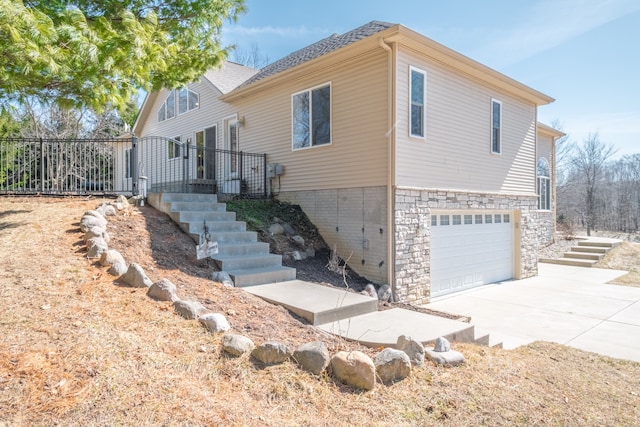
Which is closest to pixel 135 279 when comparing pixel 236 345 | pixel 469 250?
pixel 236 345

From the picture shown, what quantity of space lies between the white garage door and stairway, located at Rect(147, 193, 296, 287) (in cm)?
356

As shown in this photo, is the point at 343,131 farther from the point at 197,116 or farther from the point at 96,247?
the point at 197,116

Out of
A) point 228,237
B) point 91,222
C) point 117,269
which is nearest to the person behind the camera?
point 117,269

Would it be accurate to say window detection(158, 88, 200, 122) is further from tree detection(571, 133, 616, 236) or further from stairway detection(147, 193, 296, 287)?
tree detection(571, 133, 616, 236)

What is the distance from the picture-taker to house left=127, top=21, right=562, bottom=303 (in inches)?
285

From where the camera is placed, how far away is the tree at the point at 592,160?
80.7 feet

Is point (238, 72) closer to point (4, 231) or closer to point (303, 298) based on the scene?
point (4, 231)

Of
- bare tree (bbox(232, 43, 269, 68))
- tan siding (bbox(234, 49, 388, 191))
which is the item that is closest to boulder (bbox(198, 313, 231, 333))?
tan siding (bbox(234, 49, 388, 191))

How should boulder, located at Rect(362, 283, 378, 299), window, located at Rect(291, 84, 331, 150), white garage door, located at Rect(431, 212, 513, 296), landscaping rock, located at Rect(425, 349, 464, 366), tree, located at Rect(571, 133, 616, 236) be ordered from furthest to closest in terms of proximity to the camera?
tree, located at Rect(571, 133, 616, 236) < window, located at Rect(291, 84, 331, 150) < white garage door, located at Rect(431, 212, 513, 296) < boulder, located at Rect(362, 283, 378, 299) < landscaping rock, located at Rect(425, 349, 464, 366)

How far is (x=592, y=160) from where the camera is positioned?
2519 cm

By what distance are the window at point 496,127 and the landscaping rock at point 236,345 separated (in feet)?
28.1

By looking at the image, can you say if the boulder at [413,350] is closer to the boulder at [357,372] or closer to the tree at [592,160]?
the boulder at [357,372]

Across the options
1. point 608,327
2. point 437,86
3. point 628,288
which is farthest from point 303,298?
point 628,288

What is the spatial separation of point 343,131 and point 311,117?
3.57 feet
